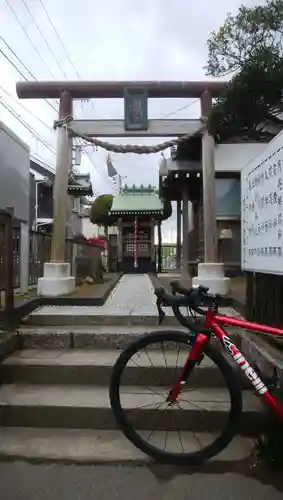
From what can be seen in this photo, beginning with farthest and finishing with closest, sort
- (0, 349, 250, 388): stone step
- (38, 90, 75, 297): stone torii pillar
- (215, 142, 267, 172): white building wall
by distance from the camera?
1. (215, 142, 267, 172): white building wall
2. (38, 90, 75, 297): stone torii pillar
3. (0, 349, 250, 388): stone step

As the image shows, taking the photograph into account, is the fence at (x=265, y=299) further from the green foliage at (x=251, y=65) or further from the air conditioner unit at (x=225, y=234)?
the air conditioner unit at (x=225, y=234)

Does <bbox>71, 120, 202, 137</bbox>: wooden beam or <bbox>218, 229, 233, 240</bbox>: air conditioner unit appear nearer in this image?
<bbox>71, 120, 202, 137</bbox>: wooden beam

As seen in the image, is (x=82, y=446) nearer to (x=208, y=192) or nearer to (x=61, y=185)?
(x=61, y=185)

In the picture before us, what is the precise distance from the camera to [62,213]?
728cm

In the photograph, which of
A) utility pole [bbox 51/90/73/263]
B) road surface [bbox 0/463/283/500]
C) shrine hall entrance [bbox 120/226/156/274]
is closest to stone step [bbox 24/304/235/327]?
road surface [bbox 0/463/283/500]

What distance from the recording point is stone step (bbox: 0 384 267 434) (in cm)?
319

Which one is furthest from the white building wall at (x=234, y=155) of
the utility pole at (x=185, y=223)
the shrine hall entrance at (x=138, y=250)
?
the shrine hall entrance at (x=138, y=250)

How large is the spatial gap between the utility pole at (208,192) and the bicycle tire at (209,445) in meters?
4.55

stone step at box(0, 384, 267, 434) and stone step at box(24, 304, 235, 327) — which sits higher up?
stone step at box(24, 304, 235, 327)

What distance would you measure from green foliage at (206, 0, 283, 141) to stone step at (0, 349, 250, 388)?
2.56m

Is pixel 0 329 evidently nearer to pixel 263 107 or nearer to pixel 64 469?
pixel 64 469

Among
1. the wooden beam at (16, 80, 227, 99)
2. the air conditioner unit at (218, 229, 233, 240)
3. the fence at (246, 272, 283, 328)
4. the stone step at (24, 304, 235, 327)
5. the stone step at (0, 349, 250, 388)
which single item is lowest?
the stone step at (0, 349, 250, 388)

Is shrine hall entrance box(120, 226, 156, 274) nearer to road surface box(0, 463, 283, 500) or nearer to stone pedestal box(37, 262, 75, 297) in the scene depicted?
stone pedestal box(37, 262, 75, 297)

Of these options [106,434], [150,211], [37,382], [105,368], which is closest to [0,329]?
[37,382]
